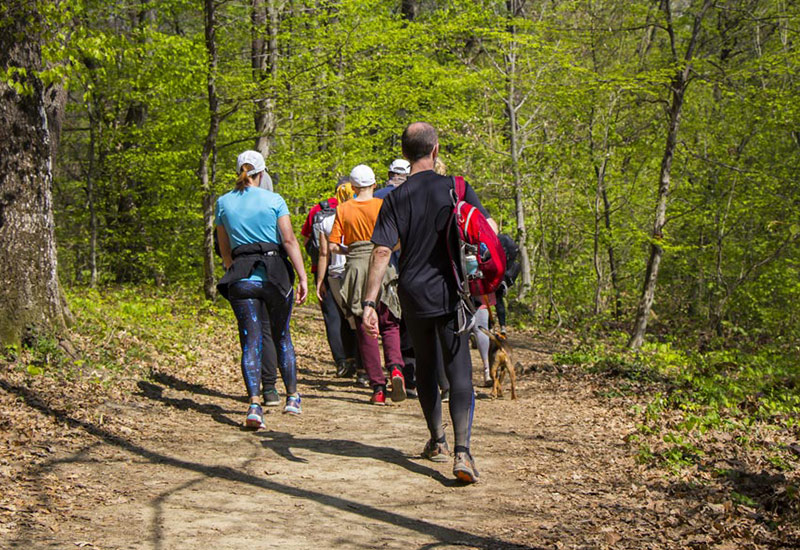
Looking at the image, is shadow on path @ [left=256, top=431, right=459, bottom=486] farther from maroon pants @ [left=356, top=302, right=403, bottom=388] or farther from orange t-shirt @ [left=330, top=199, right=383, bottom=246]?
orange t-shirt @ [left=330, top=199, right=383, bottom=246]

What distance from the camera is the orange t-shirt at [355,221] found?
25.6 feet

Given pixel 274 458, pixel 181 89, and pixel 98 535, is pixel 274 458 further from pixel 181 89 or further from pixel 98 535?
pixel 181 89

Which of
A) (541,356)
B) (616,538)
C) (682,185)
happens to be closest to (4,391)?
(616,538)

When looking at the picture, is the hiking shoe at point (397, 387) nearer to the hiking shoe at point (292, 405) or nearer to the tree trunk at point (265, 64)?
the hiking shoe at point (292, 405)

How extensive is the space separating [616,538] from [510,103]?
1877cm

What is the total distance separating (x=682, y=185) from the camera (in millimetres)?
20094

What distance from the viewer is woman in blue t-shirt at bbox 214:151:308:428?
21.6 ft

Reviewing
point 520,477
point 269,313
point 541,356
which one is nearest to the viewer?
point 520,477

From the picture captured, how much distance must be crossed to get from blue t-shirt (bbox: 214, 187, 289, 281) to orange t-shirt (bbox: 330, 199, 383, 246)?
50.3 inches

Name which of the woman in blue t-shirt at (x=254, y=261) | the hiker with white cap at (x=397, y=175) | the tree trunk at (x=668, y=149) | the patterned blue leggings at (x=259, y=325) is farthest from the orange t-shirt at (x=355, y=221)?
the tree trunk at (x=668, y=149)

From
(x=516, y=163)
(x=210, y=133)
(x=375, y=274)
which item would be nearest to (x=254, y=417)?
(x=375, y=274)

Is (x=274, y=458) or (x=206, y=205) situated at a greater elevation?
(x=206, y=205)

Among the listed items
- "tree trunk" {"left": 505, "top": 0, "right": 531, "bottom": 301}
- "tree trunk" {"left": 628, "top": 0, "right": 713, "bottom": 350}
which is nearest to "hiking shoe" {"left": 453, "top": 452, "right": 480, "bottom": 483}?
"tree trunk" {"left": 628, "top": 0, "right": 713, "bottom": 350}

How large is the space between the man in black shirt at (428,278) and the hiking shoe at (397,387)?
2.56m
